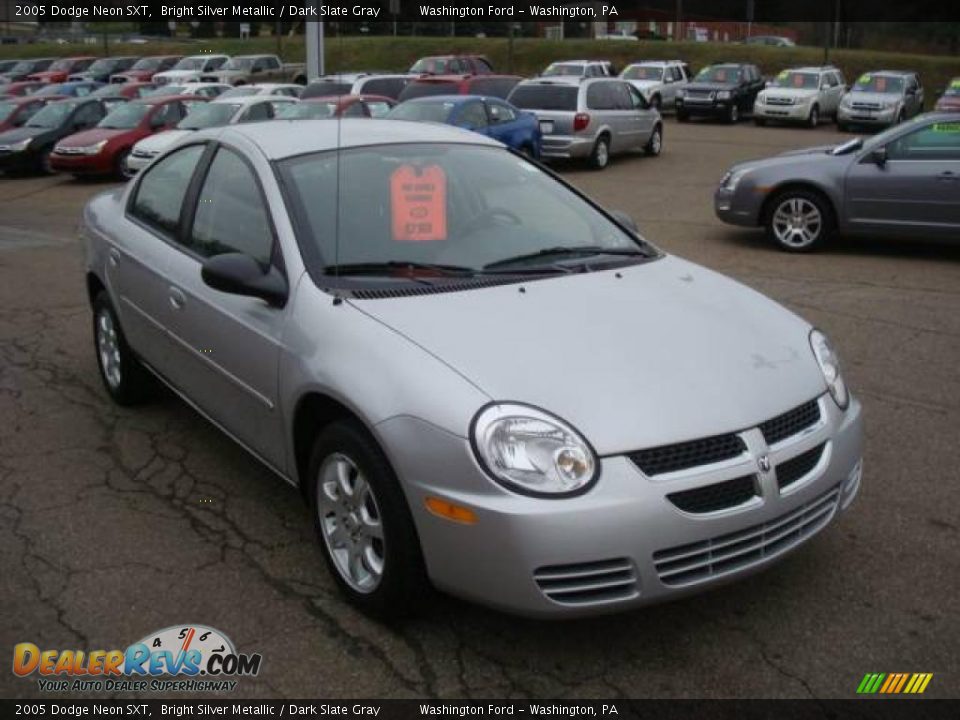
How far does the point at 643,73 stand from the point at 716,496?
29958 mm

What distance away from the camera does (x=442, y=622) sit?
131 inches

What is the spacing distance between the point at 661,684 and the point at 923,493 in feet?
6.34

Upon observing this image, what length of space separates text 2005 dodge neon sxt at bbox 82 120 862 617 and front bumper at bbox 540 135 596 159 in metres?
13.0

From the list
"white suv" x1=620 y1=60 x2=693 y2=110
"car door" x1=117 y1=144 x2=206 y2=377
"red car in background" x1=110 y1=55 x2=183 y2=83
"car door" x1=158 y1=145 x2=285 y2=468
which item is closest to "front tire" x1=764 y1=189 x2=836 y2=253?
"car door" x1=117 y1=144 x2=206 y2=377

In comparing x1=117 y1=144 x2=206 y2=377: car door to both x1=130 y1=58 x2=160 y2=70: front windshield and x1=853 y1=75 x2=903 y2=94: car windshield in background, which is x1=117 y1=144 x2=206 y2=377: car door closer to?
x1=853 y1=75 x2=903 y2=94: car windshield in background

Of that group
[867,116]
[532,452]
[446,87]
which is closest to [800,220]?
[532,452]

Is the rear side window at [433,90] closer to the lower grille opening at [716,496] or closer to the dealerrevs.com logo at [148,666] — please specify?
the dealerrevs.com logo at [148,666]

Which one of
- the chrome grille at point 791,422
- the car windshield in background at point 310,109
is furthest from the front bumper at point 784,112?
the chrome grille at point 791,422

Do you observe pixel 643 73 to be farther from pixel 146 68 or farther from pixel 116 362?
pixel 116 362

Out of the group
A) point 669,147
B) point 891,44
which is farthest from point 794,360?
point 891,44

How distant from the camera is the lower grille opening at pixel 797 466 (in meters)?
3.09

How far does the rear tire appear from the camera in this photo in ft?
58.3

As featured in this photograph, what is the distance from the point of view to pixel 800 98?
1040 inches

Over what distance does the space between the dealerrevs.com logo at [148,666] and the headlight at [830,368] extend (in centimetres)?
214
